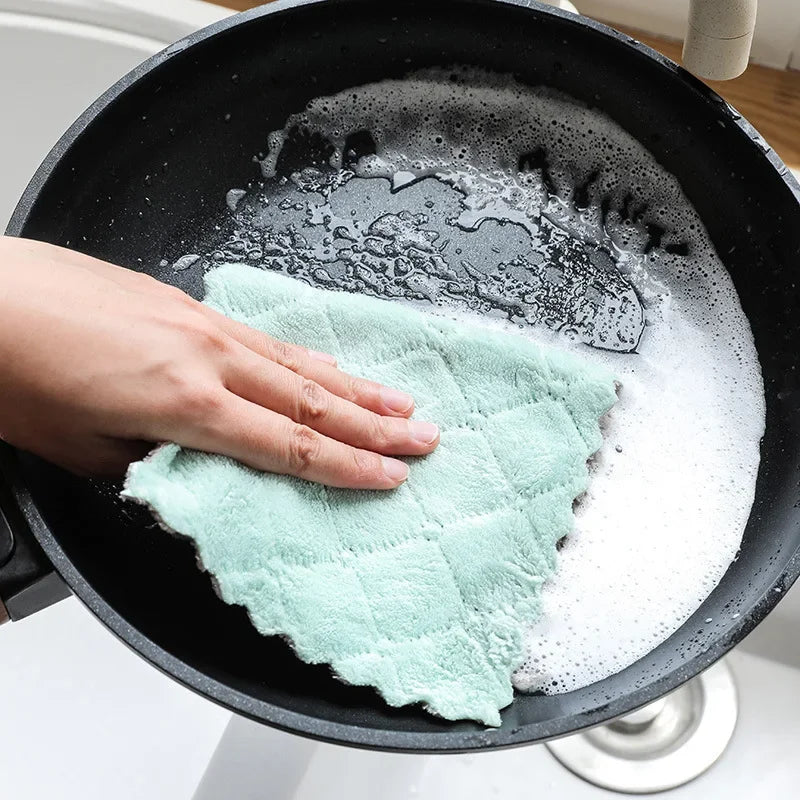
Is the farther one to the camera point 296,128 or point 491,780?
point 491,780

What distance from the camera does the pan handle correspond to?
1.58ft

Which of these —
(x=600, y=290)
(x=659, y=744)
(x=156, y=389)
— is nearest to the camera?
(x=156, y=389)

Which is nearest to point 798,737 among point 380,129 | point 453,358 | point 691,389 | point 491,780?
point 491,780

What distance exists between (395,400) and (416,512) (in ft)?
0.22

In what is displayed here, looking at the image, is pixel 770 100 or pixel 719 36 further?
pixel 770 100

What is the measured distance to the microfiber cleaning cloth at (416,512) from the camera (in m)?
0.48

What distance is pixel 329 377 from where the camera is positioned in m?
0.55

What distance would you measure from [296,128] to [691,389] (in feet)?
1.08

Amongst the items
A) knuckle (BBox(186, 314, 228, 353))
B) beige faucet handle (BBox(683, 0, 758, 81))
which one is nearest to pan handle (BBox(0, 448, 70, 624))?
knuckle (BBox(186, 314, 228, 353))

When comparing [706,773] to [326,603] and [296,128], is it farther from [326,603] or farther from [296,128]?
[296,128]

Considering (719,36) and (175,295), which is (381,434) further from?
(719,36)

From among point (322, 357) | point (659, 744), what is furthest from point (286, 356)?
point (659, 744)

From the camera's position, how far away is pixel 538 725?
17.6 inches

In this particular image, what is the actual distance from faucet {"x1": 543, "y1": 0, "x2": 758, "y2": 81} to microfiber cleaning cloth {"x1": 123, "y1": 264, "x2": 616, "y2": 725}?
0.64 feet
